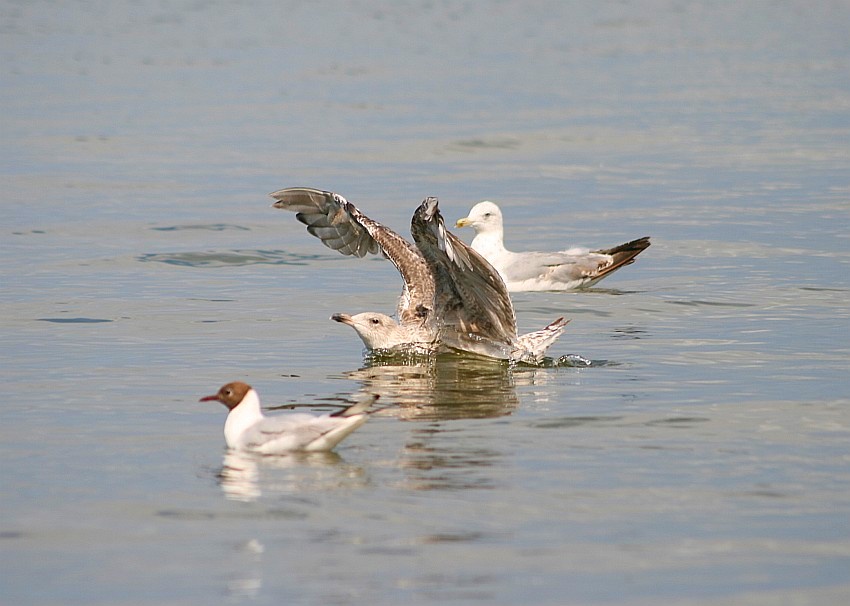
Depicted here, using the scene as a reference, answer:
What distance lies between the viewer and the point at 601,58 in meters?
34.1

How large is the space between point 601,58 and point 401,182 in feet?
47.6

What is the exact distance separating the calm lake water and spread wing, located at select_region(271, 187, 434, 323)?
1.85 feet

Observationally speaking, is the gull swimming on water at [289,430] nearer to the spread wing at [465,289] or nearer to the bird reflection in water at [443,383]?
the bird reflection in water at [443,383]

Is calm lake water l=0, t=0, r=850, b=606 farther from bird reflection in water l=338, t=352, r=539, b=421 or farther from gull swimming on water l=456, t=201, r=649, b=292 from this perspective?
gull swimming on water l=456, t=201, r=649, b=292

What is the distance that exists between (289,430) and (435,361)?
393 cm

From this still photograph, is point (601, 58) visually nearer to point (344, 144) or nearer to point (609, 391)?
point (344, 144)

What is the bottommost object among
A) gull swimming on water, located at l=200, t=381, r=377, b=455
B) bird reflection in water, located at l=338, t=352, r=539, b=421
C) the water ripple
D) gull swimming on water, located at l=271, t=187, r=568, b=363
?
gull swimming on water, located at l=200, t=381, r=377, b=455

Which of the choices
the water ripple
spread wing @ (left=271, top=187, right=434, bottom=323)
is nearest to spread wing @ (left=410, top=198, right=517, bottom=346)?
spread wing @ (left=271, top=187, right=434, bottom=323)

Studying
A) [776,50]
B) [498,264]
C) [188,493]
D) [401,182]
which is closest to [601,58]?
[776,50]

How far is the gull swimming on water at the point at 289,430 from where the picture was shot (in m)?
8.62

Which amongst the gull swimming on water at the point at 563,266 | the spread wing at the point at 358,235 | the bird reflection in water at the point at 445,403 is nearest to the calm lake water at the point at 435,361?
the bird reflection in water at the point at 445,403

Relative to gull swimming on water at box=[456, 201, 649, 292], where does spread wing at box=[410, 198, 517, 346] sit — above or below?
below

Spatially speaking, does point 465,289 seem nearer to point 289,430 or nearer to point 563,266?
point 563,266

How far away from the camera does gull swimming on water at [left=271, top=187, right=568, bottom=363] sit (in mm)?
11430
